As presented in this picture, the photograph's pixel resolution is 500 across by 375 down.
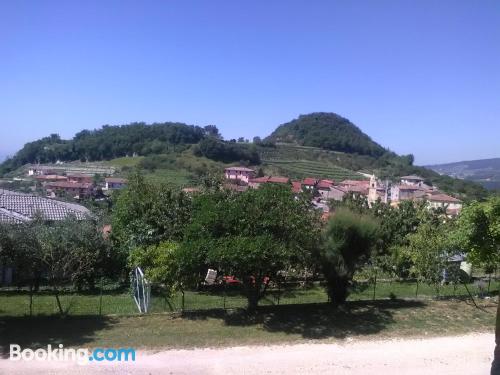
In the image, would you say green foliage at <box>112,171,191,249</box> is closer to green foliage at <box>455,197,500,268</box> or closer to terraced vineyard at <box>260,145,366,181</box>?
green foliage at <box>455,197,500,268</box>

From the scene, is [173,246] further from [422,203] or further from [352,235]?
[422,203]

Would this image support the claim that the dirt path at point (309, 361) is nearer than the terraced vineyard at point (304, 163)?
Yes

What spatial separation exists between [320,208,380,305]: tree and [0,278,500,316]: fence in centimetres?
101

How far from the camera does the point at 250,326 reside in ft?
42.2

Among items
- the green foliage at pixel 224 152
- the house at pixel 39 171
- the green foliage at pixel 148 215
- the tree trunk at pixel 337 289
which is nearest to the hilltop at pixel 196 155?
the green foliage at pixel 224 152

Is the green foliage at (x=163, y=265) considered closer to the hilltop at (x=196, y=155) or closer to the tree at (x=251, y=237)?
the tree at (x=251, y=237)

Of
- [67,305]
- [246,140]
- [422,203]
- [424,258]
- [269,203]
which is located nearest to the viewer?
[269,203]

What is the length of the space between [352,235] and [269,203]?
339cm

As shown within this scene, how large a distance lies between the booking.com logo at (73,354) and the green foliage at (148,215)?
22.7 feet

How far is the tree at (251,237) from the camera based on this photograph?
11.9 metres

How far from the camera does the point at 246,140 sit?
595 ft

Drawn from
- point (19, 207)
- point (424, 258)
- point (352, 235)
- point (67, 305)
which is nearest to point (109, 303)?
point (67, 305)

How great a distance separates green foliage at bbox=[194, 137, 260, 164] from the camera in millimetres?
131125

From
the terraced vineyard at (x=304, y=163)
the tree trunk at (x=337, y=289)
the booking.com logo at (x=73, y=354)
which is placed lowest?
the booking.com logo at (x=73, y=354)
